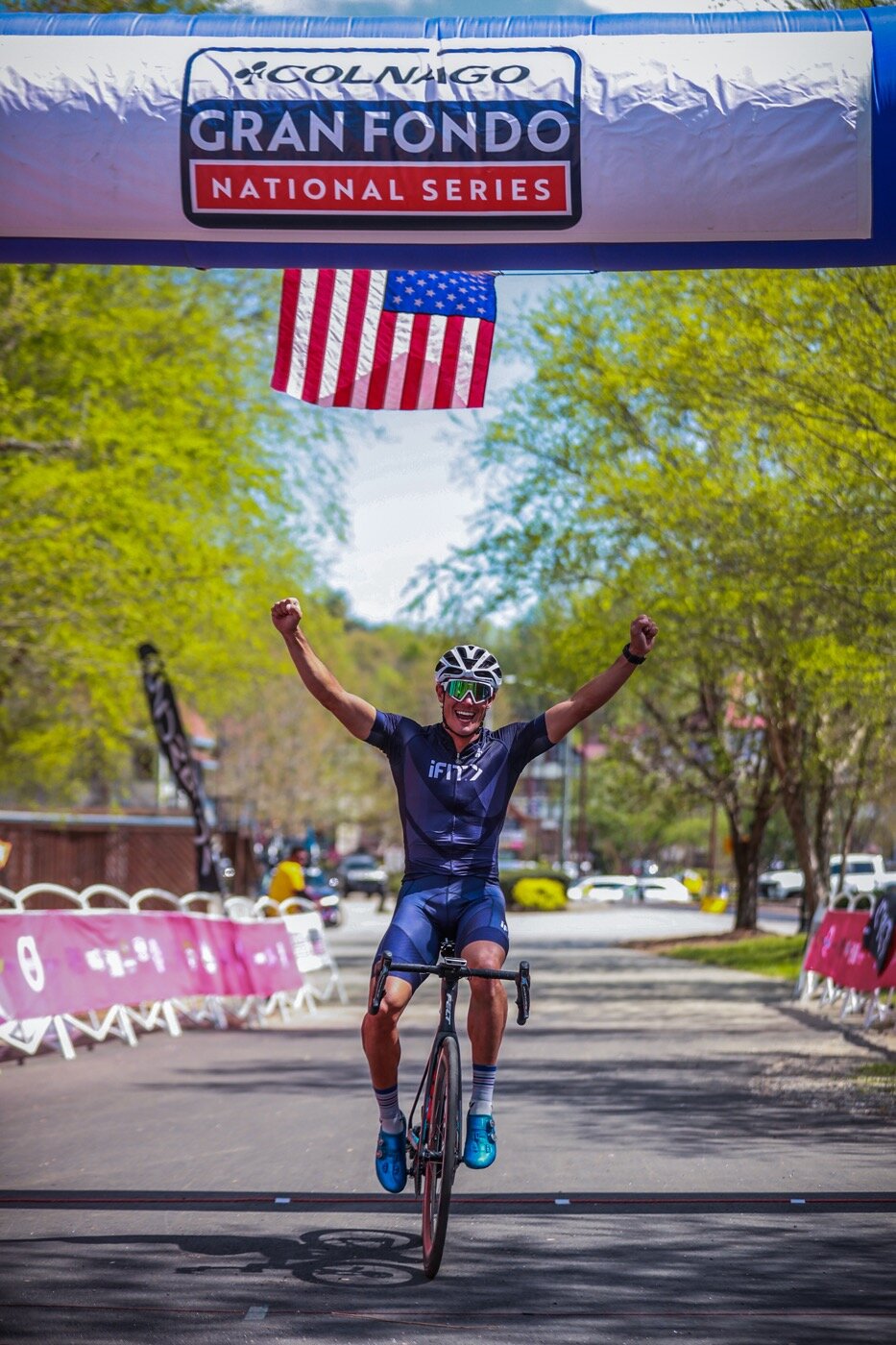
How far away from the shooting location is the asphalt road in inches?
239

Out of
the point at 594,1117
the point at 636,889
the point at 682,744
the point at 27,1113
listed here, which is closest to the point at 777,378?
the point at 594,1117

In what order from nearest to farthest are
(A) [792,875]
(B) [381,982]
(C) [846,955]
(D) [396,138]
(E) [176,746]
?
(B) [381,982]
(D) [396,138]
(C) [846,955]
(E) [176,746]
(A) [792,875]

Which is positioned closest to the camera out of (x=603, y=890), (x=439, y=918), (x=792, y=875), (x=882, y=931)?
(x=439, y=918)

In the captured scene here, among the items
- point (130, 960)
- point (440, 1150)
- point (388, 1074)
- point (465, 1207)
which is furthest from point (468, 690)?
point (130, 960)

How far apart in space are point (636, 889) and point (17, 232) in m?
79.2

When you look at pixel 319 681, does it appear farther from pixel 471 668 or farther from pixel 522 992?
pixel 522 992

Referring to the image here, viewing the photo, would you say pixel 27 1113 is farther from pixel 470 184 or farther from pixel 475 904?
pixel 470 184

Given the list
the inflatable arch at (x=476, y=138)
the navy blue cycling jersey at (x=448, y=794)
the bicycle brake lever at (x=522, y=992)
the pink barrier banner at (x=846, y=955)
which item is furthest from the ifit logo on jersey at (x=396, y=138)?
the pink barrier banner at (x=846, y=955)

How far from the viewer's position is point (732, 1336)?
5.75 m

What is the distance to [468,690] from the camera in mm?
7312

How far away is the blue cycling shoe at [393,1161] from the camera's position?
273 inches

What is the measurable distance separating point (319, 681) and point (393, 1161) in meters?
1.77

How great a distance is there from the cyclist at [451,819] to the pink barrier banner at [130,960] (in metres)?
7.36

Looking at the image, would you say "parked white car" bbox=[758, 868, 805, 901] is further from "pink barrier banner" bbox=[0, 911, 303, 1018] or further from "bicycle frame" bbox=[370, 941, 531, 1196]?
"bicycle frame" bbox=[370, 941, 531, 1196]
